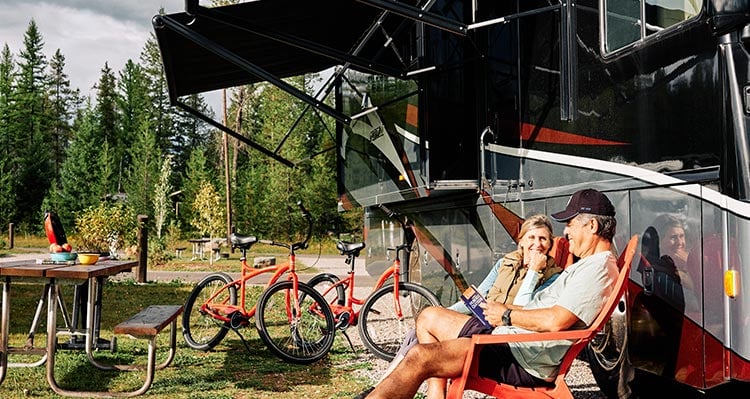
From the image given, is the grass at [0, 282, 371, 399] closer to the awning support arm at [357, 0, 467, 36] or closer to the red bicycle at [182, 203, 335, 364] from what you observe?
the red bicycle at [182, 203, 335, 364]

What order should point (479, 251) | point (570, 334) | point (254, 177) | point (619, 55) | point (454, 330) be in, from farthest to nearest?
point (254, 177)
point (479, 251)
point (619, 55)
point (454, 330)
point (570, 334)

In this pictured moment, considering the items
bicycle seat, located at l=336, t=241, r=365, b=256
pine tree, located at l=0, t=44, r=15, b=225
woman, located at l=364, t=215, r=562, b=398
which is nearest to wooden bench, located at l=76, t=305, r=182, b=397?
woman, located at l=364, t=215, r=562, b=398


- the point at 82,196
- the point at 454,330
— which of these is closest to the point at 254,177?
the point at 82,196

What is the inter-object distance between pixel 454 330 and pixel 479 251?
2.46 m

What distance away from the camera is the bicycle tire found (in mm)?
7043

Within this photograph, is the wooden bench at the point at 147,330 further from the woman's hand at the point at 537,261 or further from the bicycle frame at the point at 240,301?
the woman's hand at the point at 537,261

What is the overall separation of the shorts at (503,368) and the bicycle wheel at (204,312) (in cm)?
357

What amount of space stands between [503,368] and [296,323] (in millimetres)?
3034

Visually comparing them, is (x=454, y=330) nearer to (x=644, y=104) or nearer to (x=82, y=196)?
(x=644, y=104)

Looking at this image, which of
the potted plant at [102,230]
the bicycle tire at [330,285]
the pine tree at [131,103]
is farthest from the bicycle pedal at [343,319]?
the pine tree at [131,103]

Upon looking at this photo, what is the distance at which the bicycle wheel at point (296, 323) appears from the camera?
20.3 ft

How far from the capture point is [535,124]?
5.20 metres

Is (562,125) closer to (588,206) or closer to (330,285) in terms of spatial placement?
(588,206)

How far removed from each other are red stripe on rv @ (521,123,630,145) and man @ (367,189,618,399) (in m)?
0.67
